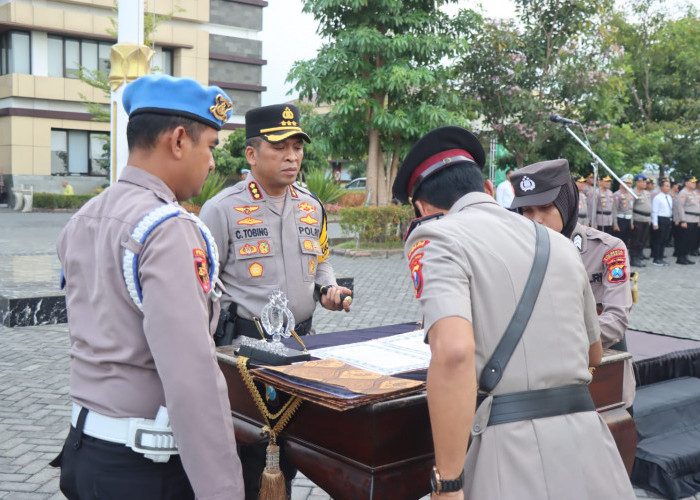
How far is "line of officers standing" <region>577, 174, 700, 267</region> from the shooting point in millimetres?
15977

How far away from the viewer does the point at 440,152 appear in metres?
2.00

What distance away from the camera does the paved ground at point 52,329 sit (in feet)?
13.4

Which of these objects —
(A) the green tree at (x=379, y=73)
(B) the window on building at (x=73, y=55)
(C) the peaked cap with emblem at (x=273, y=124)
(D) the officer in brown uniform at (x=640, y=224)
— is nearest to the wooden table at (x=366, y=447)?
(C) the peaked cap with emblem at (x=273, y=124)

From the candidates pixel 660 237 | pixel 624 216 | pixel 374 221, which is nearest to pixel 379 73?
pixel 374 221

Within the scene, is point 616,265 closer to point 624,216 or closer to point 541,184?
point 541,184

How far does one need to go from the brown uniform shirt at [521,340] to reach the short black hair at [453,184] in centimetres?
8

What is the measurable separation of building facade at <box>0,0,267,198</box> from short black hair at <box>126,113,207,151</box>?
29.0 metres

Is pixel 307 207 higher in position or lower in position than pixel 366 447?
higher

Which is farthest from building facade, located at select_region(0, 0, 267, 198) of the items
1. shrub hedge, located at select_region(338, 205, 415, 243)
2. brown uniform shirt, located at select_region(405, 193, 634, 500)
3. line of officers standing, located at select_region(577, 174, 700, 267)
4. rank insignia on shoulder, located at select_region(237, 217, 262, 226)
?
brown uniform shirt, located at select_region(405, 193, 634, 500)

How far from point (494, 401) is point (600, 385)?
114 centimetres

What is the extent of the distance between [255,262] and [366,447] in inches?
57.6

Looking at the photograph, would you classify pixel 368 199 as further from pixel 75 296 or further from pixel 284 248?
pixel 75 296

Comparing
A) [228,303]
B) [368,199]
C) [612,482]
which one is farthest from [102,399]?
[368,199]

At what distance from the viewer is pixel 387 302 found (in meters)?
9.68
